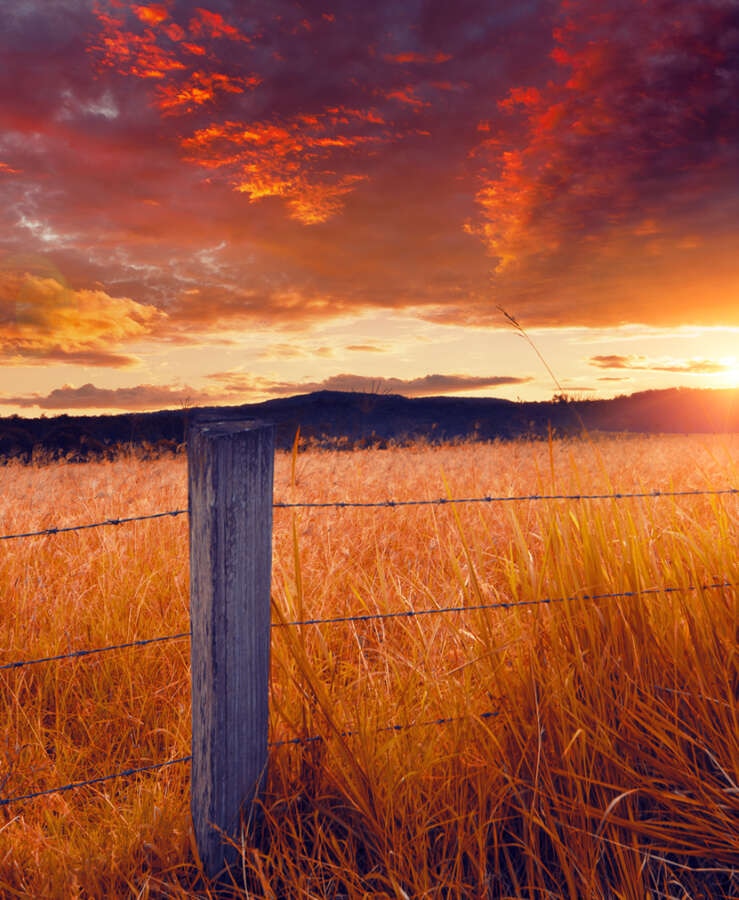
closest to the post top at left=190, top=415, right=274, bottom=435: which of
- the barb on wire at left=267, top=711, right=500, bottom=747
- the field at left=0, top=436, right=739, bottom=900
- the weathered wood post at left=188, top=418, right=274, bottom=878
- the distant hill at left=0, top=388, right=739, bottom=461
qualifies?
the weathered wood post at left=188, top=418, right=274, bottom=878

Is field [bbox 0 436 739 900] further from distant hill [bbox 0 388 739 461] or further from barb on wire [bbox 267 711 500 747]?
distant hill [bbox 0 388 739 461]

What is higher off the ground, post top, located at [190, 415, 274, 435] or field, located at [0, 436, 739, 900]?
post top, located at [190, 415, 274, 435]

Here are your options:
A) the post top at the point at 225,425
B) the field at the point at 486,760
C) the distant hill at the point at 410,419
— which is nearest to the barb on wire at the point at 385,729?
the field at the point at 486,760

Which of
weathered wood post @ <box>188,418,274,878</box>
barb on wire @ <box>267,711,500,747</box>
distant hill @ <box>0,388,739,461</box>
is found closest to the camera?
weathered wood post @ <box>188,418,274,878</box>

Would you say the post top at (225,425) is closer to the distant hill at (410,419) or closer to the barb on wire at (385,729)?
the barb on wire at (385,729)

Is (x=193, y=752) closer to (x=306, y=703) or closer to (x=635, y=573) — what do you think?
(x=306, y=703)

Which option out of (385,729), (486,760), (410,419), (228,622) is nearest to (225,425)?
(228,622)

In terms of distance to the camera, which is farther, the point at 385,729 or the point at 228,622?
the point at 385,729

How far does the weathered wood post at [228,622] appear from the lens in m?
1.67

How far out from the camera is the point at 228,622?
1.70 m

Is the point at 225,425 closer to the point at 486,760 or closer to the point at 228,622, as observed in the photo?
the point at 228,622

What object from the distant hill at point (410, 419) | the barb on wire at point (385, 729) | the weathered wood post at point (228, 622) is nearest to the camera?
the weathered wood post at point (228, 622)

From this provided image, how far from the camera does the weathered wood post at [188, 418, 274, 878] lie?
65.6 inches

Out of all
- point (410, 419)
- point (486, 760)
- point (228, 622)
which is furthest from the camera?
point (410, 419)
